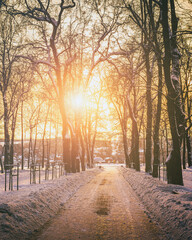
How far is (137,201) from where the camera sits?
8.54 metres

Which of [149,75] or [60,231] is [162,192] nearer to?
[60,231]

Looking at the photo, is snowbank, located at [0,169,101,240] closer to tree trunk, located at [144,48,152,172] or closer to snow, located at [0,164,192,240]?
snow, located at [0,164,192,240]

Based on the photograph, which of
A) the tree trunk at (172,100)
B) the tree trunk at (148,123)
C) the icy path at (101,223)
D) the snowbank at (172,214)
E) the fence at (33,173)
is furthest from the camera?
the tree trunk at (148,123)

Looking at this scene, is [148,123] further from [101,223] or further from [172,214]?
[101,223]

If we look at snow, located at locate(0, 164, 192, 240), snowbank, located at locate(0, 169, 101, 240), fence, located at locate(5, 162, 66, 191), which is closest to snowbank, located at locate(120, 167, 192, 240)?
snow, located at locate(0, 164, 192, 240)

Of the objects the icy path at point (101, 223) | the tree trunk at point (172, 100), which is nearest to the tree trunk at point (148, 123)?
the tree trunk at point (172, 100)

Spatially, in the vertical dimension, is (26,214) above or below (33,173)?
above

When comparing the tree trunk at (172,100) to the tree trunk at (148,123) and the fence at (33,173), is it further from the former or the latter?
the fence at (33,173)

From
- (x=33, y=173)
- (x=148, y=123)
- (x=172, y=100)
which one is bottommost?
(x=33, y=173)

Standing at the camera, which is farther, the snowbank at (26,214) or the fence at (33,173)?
the fence at (33,173)

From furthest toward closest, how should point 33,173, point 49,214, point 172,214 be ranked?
point 33,173 → point 49,214 → point 172,214

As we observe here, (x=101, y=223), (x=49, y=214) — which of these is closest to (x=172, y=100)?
(x=101, y=223)

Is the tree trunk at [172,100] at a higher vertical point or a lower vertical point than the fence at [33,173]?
higher

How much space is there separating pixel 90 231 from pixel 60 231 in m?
0.69
